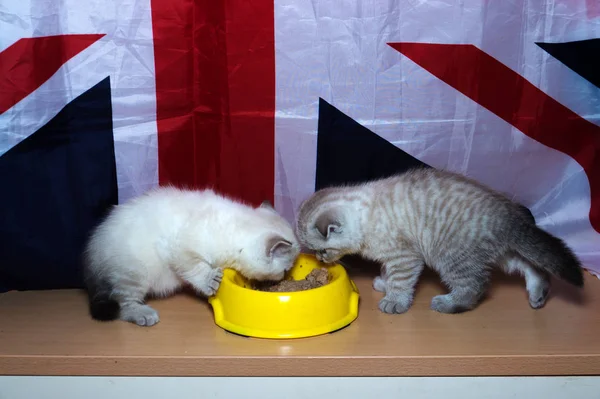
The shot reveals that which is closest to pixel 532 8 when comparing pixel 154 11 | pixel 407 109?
pixel 407 109

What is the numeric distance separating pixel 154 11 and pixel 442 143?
129 cm

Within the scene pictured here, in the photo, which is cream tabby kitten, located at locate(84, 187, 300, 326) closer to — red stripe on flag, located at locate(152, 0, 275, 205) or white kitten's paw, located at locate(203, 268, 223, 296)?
white kitten's paw, located at locate(203, 268, 223, 296)

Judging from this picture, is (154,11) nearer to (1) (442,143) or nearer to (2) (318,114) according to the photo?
(2) (318,114)

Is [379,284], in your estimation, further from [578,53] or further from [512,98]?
[578,53]

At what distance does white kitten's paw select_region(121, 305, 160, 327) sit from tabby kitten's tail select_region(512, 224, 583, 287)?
4.44 ft

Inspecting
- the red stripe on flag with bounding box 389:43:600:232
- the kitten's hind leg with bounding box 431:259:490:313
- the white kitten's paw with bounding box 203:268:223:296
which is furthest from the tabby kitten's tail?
the white kitten's paw with bounding box 203:268:223:296

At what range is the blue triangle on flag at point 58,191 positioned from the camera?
2547mm

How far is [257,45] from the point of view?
8.51 feet

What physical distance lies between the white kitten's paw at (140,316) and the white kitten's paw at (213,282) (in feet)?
0.69

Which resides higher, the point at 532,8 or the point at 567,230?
the point at 532,8

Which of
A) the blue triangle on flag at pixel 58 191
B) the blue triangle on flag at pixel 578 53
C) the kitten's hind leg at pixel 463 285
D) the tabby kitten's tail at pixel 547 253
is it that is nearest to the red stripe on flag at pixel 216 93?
the blue triangle on flag at pixel 58 191

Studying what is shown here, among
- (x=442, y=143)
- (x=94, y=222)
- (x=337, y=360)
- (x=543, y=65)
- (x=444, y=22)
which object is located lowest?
A: (x=337, y=360)

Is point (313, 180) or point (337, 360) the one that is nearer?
point (337, 360)

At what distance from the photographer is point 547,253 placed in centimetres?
229
